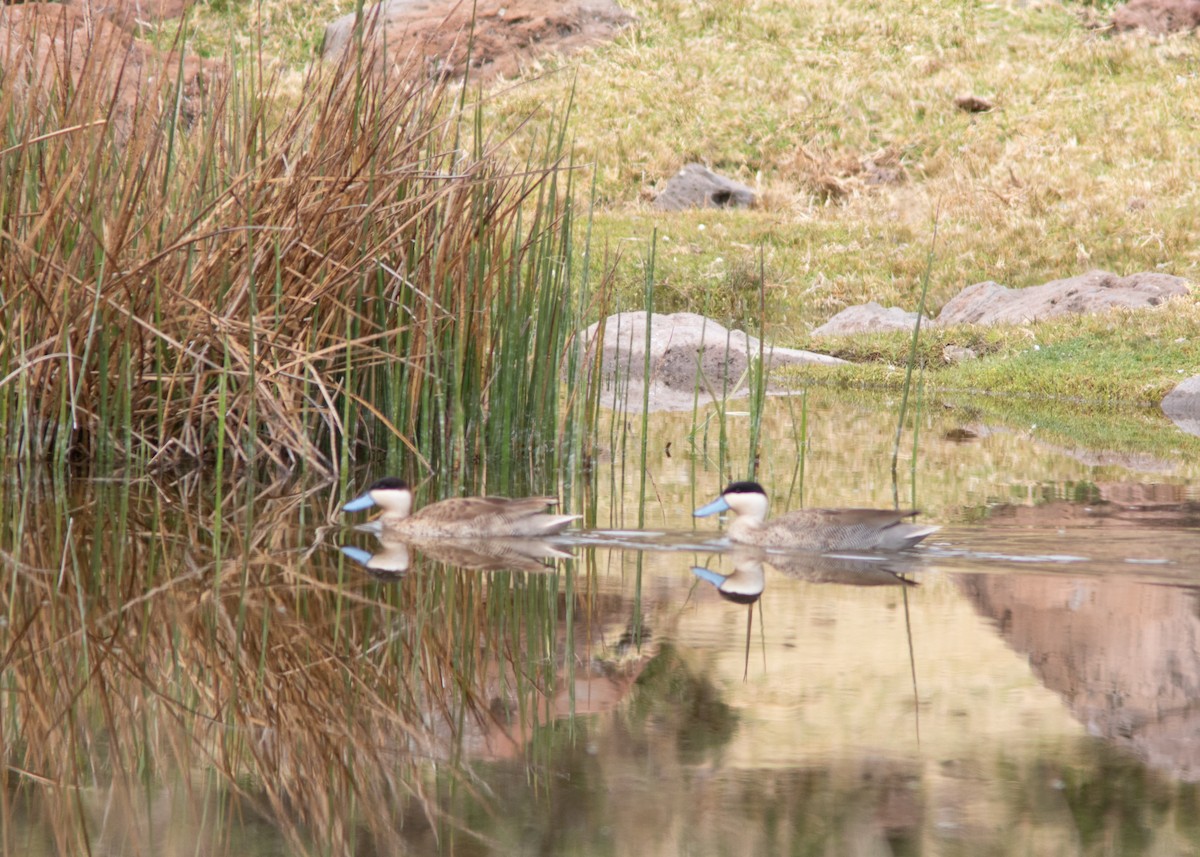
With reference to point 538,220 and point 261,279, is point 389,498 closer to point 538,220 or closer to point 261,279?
point 261,279

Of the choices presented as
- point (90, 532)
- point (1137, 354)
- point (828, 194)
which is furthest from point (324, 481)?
point (828, 194)

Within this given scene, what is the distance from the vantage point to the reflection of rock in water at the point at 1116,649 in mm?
3490

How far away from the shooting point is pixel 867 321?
1628cm

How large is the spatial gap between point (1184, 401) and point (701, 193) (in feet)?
32.4

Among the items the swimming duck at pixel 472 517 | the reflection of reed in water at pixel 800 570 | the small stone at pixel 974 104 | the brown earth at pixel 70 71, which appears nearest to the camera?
the reflection of reed in water at pixel 800 570

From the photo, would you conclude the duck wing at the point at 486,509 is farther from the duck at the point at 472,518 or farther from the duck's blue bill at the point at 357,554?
the duck's blue bill at the point at 357,554

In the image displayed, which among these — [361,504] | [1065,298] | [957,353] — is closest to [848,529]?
[361,504]

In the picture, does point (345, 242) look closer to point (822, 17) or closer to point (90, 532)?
point (90, 532)

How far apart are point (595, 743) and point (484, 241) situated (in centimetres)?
446

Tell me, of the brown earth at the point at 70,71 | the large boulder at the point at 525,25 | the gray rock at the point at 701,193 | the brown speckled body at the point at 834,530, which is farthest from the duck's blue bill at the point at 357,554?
the large boulder at the point at 525,25

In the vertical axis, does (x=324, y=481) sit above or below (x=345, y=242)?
below

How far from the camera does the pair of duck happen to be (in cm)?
582

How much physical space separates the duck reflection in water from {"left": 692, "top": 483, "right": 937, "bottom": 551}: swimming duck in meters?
0.66

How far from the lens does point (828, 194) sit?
2164 centimetres
